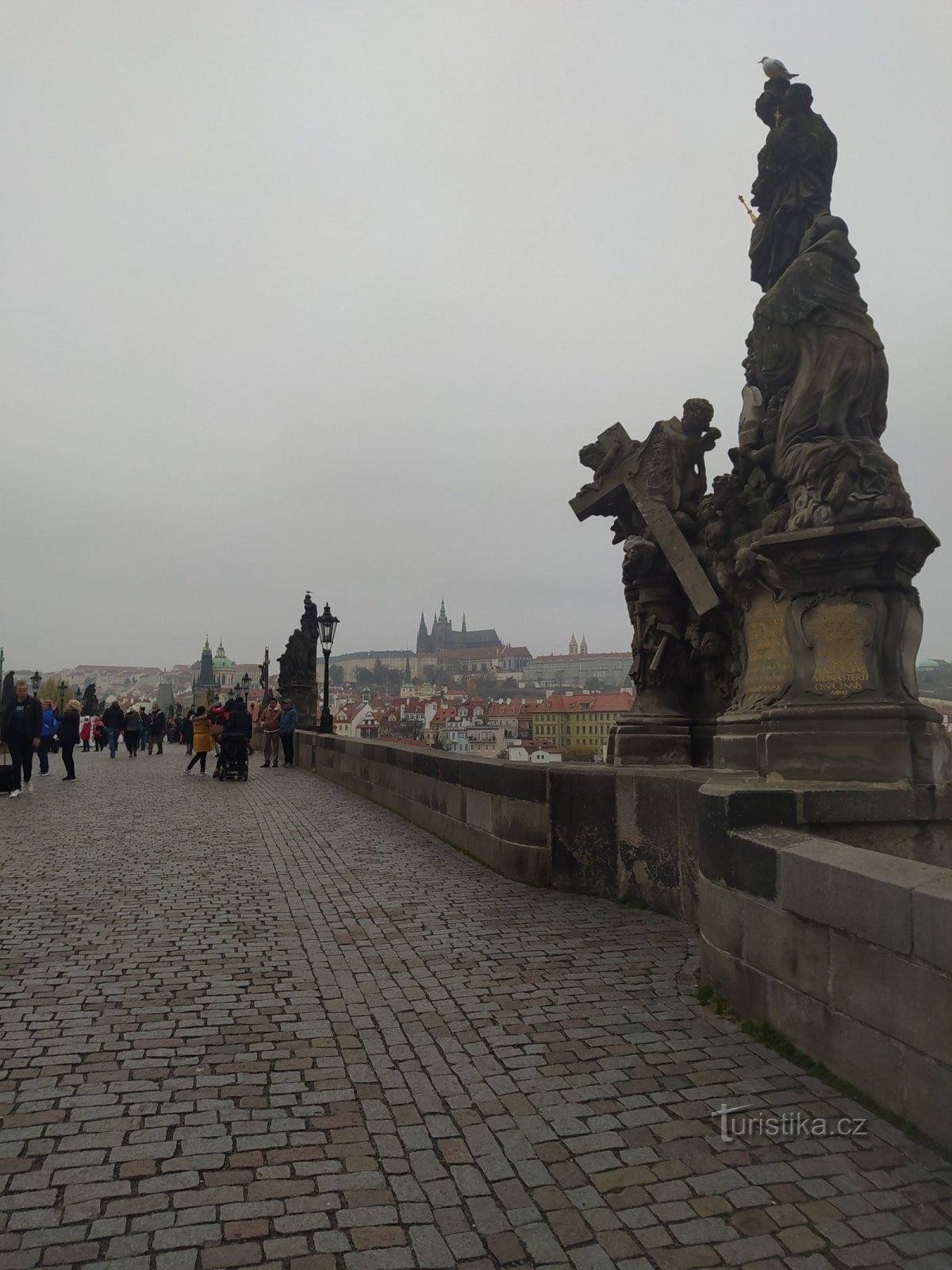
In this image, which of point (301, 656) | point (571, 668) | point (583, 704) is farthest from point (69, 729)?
point (571, 668)

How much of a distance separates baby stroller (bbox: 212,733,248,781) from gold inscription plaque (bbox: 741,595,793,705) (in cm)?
1248

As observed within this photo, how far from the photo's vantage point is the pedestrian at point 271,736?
72.0 feet

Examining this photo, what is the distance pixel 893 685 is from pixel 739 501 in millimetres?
1841

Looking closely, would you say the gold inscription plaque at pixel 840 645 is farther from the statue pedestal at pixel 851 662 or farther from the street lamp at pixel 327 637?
the street lamp at pixel 327 637

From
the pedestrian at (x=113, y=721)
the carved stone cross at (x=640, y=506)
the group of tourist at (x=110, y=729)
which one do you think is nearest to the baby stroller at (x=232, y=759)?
the group of tourist at (x=110, y=729)

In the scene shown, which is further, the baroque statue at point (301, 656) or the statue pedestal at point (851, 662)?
the baroque statue at point (301, 656)

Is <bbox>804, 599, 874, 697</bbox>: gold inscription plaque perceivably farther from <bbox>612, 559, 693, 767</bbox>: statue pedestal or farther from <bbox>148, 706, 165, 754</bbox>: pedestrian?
<bbox>148, 706, 165, 754</bbox>: pedestrian

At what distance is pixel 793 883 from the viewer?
11.1ft

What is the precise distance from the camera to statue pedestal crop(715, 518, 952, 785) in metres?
5.06

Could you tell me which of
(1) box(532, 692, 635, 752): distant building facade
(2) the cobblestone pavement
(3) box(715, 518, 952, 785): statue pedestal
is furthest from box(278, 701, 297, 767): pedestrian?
(1) box(532, 692, 635, 752): distant building facade

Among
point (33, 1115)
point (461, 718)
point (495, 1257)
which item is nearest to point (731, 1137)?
point (495, 1257)

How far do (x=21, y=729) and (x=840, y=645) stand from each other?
11.4m

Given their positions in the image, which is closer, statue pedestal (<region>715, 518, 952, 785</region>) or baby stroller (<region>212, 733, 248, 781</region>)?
statue pedestal (<region>715, 518, 952, 785</region>)

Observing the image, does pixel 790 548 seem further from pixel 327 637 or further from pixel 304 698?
pixel 304 698
